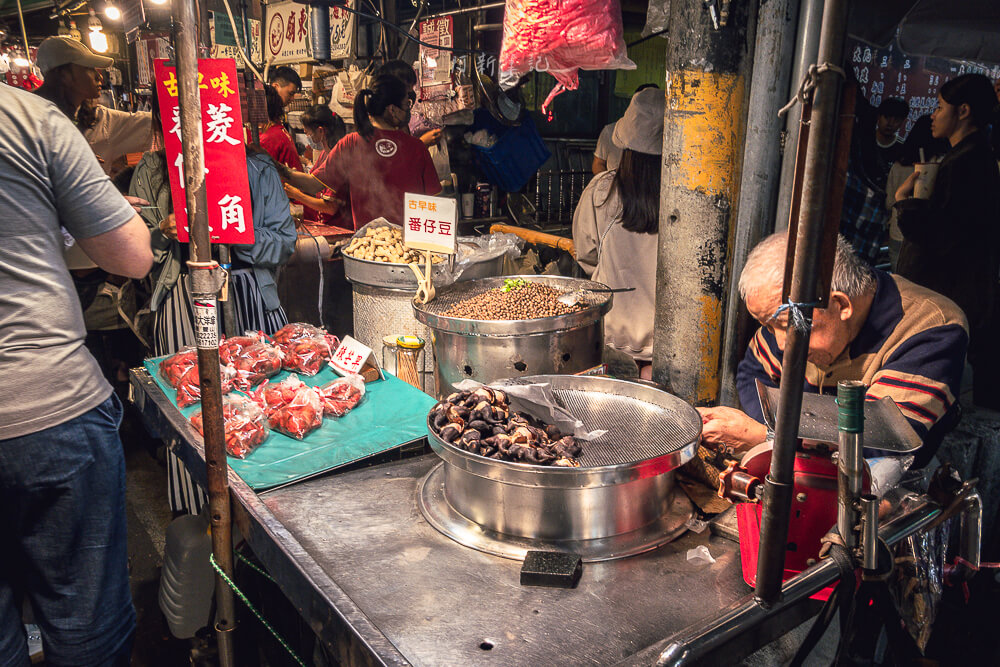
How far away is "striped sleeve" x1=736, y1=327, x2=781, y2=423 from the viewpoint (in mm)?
2488

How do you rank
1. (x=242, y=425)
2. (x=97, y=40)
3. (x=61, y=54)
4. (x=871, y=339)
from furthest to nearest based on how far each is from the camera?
(x=97, y=40)
(x=61, y=54)
(x=242, y=425)
(x=871, y=339)

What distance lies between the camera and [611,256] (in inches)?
163

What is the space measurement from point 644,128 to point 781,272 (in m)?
1.95

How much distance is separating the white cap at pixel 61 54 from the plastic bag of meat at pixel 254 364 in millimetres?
2499

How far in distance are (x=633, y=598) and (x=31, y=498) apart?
5.70ft

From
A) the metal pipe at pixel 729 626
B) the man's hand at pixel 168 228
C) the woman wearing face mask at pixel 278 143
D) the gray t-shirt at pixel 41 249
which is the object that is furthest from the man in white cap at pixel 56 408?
the woman wearing face mask at pixel 278 143

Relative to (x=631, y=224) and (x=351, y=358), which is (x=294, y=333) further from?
(x=631, y=224)

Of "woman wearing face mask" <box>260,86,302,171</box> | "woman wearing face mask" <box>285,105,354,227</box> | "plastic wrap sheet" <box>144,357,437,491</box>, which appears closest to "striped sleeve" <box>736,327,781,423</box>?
"plastic wrap sheet" <box>144,357,437,491</box>

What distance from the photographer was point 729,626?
4.03 ft

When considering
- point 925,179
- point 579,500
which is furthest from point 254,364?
point 925,179

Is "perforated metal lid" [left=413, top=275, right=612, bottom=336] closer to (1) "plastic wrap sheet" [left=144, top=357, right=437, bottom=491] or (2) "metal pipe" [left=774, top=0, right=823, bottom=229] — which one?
(1) "plastic wrap sheet" [left=144, top=357, right=437, bottom=491]

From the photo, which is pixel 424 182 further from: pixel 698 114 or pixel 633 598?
pixel 633 598

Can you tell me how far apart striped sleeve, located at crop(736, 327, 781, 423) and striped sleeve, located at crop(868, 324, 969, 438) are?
42 cm

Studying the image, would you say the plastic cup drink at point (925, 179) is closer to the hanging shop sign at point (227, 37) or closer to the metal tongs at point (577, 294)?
the metal tongs at point (577, 294)
